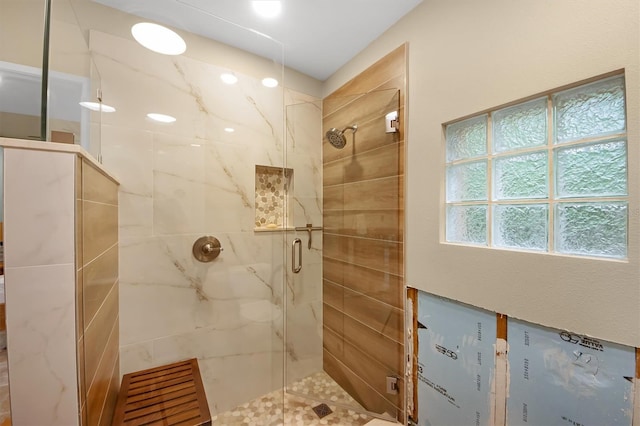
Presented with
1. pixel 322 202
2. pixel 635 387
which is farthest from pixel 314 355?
pixel 635 387

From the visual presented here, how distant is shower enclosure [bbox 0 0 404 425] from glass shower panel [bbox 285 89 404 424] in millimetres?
11

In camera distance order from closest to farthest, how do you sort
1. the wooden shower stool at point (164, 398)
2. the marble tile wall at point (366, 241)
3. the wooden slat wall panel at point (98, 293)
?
the wooden slat wall panel at point (98, 293) < the wooden shower stool at point (164, 398) < the marble tile wall at point (366, 241)

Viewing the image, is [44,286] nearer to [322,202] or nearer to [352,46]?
[322,202]

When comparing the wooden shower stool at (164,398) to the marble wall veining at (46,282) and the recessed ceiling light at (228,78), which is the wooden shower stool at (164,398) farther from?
the recessed ceiling light at (228,78)

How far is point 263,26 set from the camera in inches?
66.2

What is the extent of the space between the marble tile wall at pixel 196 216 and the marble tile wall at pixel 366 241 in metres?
0.37

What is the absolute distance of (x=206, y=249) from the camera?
1.63m

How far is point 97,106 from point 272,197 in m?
1.15

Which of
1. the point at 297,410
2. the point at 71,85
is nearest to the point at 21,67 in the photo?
the point at 71,85

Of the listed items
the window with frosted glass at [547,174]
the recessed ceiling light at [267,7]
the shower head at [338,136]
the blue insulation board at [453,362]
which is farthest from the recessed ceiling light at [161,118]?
the blue insulation board at [453,362]

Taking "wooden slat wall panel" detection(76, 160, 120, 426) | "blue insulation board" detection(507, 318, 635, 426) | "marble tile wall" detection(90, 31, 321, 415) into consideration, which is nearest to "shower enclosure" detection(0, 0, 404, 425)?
"marble tile wall" detection(90, 31, 321, 415)

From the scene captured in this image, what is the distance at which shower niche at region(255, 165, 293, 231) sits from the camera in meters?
1.89

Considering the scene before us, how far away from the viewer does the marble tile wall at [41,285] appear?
64 centimetres

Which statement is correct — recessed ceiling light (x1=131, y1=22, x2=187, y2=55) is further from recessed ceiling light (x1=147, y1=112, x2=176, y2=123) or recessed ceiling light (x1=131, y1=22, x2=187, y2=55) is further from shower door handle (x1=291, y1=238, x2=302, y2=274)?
shower door handle (x1=291, y1=238, x2=302, y2=274)
